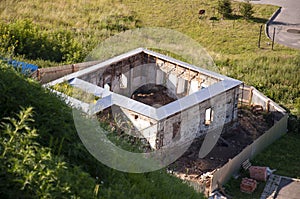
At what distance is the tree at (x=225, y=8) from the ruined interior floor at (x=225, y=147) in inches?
449

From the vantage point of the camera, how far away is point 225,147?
663 inches

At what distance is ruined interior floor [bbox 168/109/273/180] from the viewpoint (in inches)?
601

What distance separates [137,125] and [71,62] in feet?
20.7

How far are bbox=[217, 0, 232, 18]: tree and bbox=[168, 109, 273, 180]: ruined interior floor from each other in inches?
449

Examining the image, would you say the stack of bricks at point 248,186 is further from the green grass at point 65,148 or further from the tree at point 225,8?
the tree at point 225,8

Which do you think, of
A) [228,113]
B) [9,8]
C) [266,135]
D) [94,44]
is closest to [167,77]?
[228,113]

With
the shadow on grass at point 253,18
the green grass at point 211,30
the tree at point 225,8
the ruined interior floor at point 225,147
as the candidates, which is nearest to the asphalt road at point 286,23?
the shadow on grass at point 253,18

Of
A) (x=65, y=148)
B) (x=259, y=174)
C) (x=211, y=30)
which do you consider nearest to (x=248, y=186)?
(x=259, y=174)

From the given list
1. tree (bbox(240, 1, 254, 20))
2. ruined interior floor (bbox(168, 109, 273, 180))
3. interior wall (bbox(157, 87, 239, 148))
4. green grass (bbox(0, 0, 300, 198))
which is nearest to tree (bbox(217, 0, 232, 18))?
green grass (bbox(0, 0, 300, 198))

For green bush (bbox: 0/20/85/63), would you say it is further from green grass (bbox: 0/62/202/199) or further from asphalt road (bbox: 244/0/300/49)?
green grass (bbox: 0/62/202/199)

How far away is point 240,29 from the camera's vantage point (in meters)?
27.8

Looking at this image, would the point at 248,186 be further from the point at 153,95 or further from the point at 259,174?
the point at 153,95

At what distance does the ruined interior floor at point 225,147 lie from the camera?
50.1ft

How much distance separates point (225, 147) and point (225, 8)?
45.8 feet
